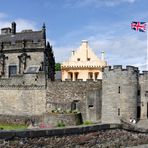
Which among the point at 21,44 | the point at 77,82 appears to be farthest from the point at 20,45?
the point at 77,82

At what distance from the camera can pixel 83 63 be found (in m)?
57.2

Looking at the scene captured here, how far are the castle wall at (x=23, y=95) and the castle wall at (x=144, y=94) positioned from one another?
34.6ft

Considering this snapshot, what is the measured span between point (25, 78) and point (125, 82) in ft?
39.3

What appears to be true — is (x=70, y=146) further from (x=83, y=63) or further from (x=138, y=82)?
(x=83, y=63)

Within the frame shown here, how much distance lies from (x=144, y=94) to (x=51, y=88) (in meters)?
9.94

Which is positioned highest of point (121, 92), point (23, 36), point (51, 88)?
point (23, 36)

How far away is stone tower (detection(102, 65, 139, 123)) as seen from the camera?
38719 millimetres

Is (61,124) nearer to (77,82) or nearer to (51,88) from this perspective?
(77,82)

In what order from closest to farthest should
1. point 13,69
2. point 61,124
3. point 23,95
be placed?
point 61,124
point 23,95
point 13,69

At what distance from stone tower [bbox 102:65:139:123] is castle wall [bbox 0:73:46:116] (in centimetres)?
828

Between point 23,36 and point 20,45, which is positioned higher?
point 23,36

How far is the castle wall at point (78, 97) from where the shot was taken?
40.9m

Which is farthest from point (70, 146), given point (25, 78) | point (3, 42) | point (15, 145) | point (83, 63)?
point (83, 63)

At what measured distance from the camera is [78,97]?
42.7m
